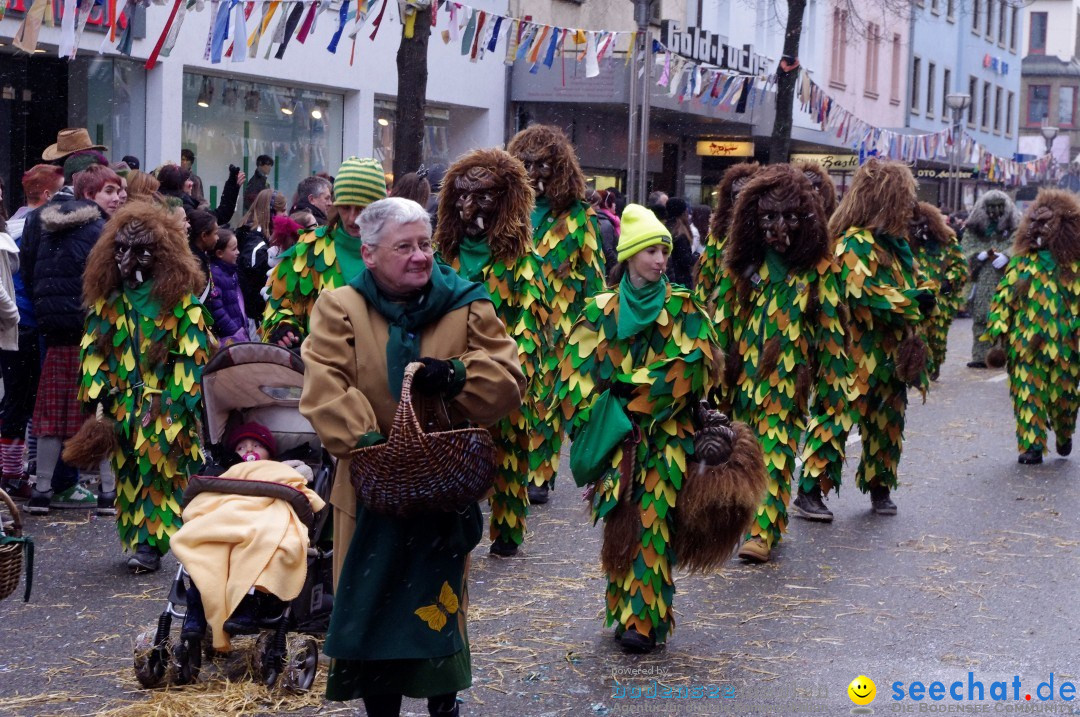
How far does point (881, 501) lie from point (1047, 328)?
288 centimetres

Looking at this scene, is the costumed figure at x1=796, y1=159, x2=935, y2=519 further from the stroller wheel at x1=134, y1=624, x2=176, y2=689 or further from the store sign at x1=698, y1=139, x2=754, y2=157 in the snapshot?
the store sign at x1=698, y1=139, x2=754, y2=157

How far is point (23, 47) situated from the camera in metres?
11.1

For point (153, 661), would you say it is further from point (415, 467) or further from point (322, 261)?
point (322, 261)

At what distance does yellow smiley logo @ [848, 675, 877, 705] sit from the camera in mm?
5770

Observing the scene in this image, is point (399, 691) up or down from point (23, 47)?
down

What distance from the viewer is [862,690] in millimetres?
5879

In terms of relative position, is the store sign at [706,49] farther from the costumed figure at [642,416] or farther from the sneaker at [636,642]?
the sneaker at [636,642]

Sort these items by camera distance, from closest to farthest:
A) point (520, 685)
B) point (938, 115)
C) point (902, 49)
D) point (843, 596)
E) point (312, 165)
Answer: point (520, 685)
point (843, 596)
point (312, 165)
point (902, 49)
point (938, 115)

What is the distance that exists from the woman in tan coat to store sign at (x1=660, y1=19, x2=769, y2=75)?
21.4 metres

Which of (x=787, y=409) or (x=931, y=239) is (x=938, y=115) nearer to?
(x=931, y=239)

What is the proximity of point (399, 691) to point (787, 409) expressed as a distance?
160 inches

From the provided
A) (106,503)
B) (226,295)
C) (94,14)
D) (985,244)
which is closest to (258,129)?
(94,14)

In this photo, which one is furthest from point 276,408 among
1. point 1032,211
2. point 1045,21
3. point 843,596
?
point 1045,21

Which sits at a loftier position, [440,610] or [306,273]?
[306,273]
